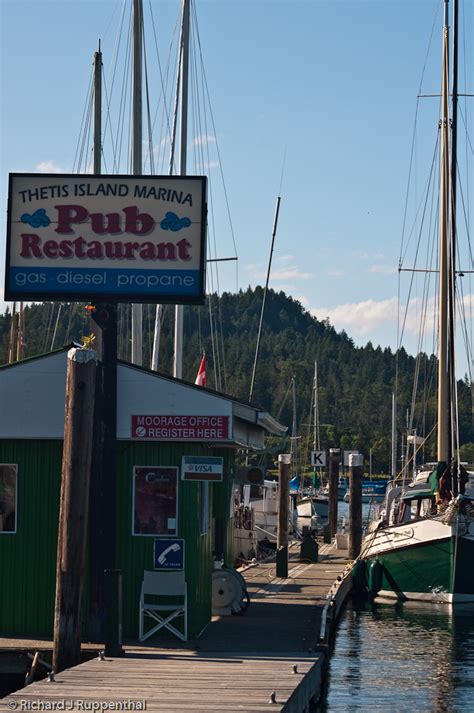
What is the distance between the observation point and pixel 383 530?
31.8m

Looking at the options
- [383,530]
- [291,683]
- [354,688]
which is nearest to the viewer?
[291,683]

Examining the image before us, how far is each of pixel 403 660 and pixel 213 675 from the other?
345 inches

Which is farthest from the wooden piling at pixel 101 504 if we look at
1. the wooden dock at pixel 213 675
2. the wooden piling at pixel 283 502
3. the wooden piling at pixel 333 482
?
the wooden piling at pixel 333 482

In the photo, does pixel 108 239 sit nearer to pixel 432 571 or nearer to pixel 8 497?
pixel 8 497

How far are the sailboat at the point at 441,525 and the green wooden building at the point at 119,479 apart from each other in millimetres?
12805

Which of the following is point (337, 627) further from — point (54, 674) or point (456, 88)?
point (456, 88)

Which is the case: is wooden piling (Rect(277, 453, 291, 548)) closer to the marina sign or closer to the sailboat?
the sailboat

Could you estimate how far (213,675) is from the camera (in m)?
14.5

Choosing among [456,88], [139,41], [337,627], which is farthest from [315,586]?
[456,88]

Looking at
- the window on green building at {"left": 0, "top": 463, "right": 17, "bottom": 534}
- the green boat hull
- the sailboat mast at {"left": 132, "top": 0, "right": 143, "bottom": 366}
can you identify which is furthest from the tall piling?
the window on green building at {"left": 0, "top": 463, "right": 17, "bottom": 534}

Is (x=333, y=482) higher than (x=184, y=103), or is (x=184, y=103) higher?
(x=184, y=103)

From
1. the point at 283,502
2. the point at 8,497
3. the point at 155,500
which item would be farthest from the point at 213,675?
the point at 283,502

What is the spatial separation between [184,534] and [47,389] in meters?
3.05

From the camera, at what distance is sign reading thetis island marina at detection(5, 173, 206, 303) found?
17984 mm
